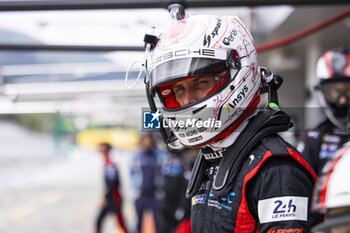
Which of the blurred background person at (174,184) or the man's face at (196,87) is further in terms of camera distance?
the blurred background person at (174,184)

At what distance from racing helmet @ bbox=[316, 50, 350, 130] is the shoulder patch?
4.87 ft

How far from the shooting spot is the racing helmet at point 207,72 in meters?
1.33

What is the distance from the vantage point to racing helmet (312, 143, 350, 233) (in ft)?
2.84

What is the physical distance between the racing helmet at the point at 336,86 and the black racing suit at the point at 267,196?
1.41 metres

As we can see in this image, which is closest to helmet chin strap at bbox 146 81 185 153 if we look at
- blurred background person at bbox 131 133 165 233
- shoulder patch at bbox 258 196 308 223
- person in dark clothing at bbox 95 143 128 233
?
shoulder patch at bbox 258 196 308 223

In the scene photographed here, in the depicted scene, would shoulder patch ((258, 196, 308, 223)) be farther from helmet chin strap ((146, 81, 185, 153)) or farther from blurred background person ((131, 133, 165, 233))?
blurred background person ((131, 133, 165, 233))

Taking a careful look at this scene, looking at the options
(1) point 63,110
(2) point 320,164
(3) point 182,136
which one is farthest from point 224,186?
(1) point 63,110

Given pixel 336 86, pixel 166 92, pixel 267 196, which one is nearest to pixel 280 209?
pixel 267 196

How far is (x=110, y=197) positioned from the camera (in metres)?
6.76

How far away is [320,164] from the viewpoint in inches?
96.3

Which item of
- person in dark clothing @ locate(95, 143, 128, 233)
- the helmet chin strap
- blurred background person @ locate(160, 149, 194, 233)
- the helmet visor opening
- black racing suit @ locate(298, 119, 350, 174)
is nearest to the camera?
the helmet visor opening

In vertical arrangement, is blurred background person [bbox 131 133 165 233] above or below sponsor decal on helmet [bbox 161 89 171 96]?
below

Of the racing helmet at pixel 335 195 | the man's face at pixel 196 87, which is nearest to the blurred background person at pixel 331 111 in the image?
the man's face at pixel 196 87

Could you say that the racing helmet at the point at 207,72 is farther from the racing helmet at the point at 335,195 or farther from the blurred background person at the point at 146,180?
the blurred background person at the point at 146,180
